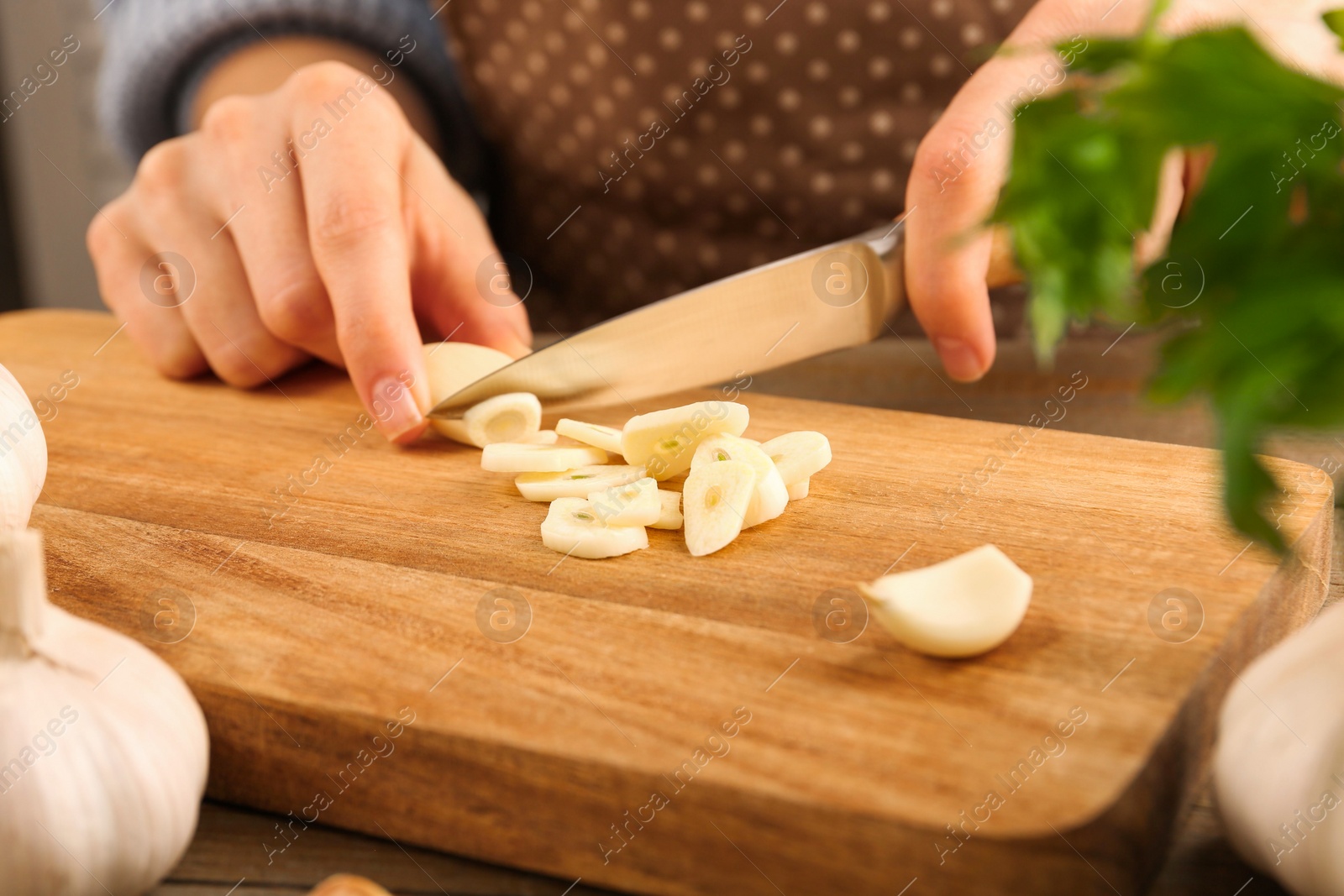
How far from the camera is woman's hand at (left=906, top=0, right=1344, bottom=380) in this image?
1.07 metres

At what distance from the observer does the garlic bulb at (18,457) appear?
0.92 meters

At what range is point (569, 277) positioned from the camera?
2.06m

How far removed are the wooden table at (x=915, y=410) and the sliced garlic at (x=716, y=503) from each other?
0.32 meters

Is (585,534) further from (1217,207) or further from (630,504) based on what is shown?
(1217,207)

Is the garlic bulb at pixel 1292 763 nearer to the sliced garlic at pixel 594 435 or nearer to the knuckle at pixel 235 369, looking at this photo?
the sliced garlic at pixel 594 435

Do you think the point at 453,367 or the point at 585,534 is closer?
the point at 585,534

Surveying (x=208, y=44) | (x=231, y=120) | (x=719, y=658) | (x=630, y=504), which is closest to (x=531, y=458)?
(x=630, y=504)

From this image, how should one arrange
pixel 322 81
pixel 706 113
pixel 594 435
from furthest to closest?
pixel 706 113 < pixel 322 81 < pixel 594 435

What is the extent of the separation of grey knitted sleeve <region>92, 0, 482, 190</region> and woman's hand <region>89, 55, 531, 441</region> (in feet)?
0.84

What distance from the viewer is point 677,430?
1041mm

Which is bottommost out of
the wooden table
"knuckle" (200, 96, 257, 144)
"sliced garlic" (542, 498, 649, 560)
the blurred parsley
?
the wooden table

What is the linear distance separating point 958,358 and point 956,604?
1.56 feet

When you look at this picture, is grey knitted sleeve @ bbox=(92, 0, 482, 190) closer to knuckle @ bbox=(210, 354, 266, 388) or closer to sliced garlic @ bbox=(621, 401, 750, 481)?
knuckle @ bbox=(210, 354, 266, 388)

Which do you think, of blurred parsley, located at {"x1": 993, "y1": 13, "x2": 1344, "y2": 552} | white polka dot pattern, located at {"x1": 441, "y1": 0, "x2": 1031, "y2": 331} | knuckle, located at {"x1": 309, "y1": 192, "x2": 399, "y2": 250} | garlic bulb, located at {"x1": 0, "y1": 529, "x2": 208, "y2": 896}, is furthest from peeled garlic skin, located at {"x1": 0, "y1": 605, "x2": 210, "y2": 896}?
white polka dot pattern, located at {"x1": 441, "y1": 0, "x2": 1031, "y2": 331}
